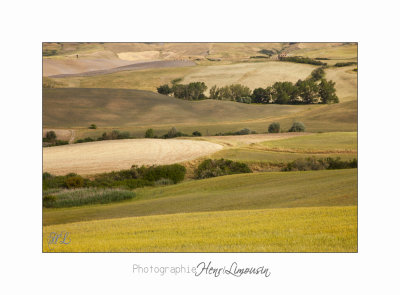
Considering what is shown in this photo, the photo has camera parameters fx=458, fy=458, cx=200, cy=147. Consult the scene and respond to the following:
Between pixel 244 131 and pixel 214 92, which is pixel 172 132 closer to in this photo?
pixel 214 92

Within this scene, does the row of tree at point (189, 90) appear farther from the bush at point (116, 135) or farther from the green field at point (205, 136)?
the bush at point (116, 135)

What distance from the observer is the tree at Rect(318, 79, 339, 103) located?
10.9m

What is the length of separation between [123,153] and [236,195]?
9.12 feet

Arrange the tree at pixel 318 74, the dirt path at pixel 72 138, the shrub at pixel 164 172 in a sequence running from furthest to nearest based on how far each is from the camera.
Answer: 1. the tree at pixel 318 74
2. the dirt path at pixel 72 138
3. the shrub at pixel 164 172

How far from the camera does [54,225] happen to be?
958 cm

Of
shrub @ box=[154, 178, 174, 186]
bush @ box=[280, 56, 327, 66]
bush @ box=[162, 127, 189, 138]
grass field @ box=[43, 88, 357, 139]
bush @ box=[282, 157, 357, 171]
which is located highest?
bush @ box=[280, 56, 327, 66]

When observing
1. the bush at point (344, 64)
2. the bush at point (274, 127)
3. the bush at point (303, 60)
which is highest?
the bush at point (303, 60)

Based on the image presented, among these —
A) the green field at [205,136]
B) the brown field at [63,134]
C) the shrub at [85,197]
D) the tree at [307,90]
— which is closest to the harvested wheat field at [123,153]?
the green field at [205,136]

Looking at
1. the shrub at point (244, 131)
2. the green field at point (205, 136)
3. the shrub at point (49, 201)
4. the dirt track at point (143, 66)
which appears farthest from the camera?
the shrub at point (244, 131)

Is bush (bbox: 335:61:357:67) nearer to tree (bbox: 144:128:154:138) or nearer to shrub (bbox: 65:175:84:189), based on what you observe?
tree (bbox: 144:128:154:138)

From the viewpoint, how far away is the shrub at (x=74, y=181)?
10.1 metres

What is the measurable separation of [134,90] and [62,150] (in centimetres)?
230

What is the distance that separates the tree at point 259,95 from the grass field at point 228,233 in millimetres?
3067

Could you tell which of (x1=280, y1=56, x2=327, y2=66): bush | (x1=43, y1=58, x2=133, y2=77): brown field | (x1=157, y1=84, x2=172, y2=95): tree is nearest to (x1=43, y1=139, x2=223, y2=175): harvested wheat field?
(x1=157, y1=84, x2=172, y2=95): tree
